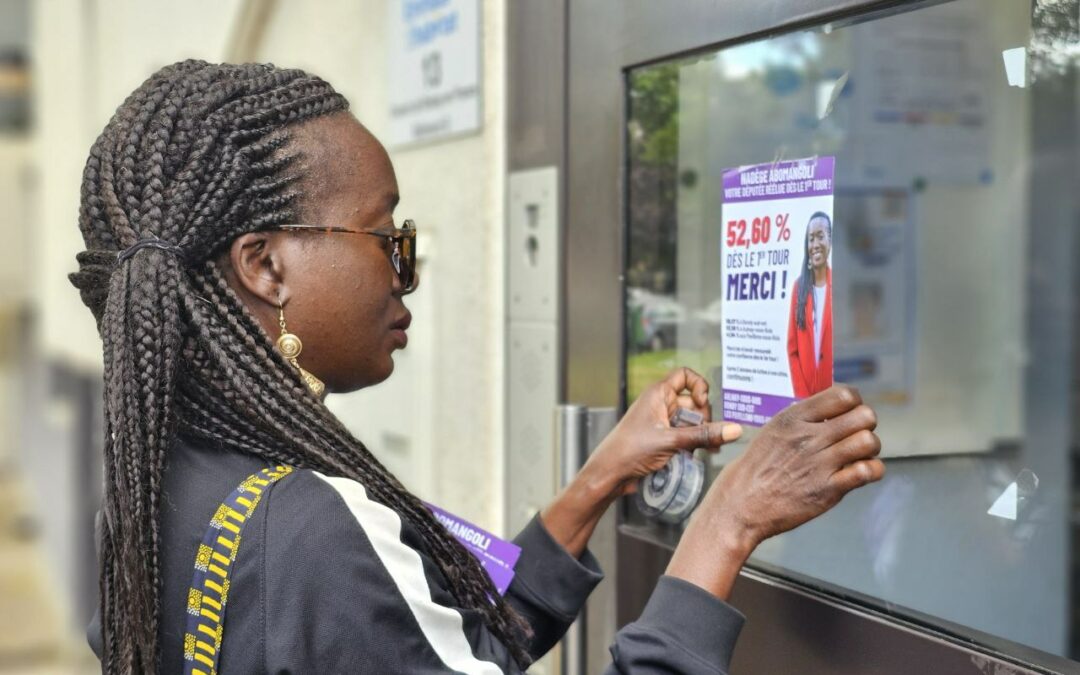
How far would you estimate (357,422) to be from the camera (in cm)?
241

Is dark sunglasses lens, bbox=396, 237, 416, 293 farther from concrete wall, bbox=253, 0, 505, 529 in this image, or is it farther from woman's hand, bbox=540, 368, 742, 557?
concrete wall, bbox=253, 0, 505, 529

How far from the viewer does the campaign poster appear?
117cm

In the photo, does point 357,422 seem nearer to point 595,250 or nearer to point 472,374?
Answer: point 472,374

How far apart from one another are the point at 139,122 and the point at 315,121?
0.56 ft

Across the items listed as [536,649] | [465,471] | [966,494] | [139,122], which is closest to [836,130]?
[966,494]

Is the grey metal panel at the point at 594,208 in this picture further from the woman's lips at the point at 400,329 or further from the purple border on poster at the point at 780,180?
the woman's lips at the point at 400,329

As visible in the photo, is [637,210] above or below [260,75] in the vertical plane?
below

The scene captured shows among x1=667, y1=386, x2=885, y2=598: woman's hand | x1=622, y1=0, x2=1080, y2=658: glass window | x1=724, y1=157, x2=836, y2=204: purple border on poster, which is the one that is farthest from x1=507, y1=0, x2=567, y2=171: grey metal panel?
x1=667, y1=386, x2=885, y2=598: woman's hand

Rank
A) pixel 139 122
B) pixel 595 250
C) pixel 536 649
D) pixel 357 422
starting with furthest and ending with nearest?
pixel 357 422 → pixel 595 250 → pixel 536 649 → pixel 139 122

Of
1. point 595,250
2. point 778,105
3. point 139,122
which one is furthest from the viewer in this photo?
point 778,105

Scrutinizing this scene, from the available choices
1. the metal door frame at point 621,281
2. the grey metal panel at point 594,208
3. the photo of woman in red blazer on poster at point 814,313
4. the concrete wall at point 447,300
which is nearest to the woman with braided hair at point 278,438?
the photo of woman in red blazer on poster at point 814,313

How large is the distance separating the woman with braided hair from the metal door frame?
24 cm

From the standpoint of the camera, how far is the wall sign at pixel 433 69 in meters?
1.83

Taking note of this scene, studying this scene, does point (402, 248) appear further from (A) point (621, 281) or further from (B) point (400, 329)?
(A) point (621, 281)
